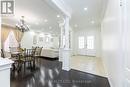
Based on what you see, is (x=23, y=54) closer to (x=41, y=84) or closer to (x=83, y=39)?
(x=41, y=84)

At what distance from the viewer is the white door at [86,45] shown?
1003 centimetres

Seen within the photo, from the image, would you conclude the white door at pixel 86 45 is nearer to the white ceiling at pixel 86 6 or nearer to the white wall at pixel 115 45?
the white ceiling at pixel 86 6

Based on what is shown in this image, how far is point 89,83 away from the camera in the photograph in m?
3.34

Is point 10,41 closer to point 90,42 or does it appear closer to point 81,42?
point 81,42

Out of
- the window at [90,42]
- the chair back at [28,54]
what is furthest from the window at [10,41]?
the window at [90,42]

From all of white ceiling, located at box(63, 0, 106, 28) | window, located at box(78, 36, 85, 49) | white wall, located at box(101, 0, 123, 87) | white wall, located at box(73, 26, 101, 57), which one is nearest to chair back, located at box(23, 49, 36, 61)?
white ceiling, located at box(63, 0, 106, 28)

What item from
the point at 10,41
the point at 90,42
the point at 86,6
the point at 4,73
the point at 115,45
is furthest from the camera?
the point at 90,42

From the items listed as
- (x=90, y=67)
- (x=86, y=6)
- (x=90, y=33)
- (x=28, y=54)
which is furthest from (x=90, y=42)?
(x=28, y=54)

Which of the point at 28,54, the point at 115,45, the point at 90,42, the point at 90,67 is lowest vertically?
the point at 90,67

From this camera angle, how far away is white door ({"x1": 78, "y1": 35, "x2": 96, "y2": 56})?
10.0 m

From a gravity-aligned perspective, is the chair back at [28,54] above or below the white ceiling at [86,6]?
below

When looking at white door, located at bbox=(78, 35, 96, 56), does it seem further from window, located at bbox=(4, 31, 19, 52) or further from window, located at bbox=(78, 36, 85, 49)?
window, located at bbox=(4, 31, 19, 52)

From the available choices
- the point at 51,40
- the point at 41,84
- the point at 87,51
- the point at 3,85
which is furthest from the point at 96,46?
the point at 3,85

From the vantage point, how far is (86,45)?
10.4 m
